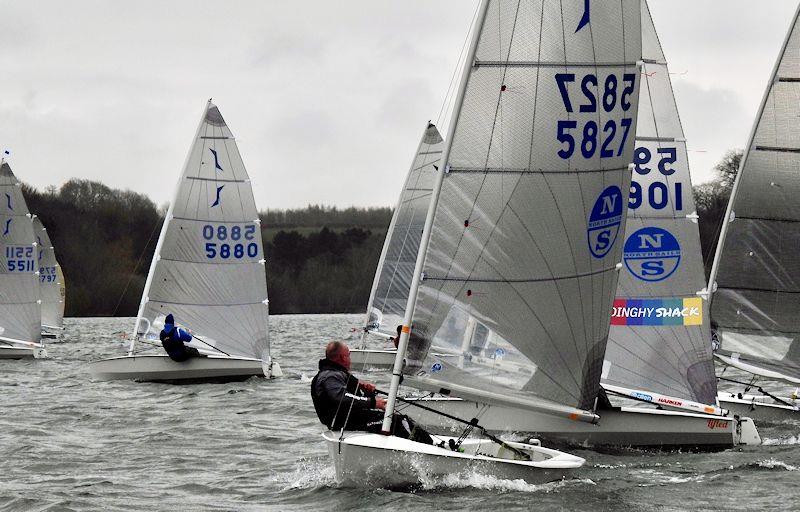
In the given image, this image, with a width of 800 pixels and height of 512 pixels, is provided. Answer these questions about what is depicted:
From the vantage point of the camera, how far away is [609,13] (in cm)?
1073

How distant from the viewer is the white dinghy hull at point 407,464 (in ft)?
31.8

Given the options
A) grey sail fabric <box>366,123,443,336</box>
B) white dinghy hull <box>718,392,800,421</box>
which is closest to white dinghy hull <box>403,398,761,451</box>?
white dinghy hull <box>718,392,800,421</box>

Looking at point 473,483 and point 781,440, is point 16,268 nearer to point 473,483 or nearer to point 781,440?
point 781,440

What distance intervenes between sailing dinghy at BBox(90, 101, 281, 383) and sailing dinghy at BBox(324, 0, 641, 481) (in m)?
10.8

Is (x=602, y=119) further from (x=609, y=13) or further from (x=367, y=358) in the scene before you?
(x=367, y=358)

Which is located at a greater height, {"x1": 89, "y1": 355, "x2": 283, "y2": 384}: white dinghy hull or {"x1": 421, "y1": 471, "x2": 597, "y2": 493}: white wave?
{"x1": 89, "y1": 355, "x2": 283, "y2": 384}: white dinghy hull

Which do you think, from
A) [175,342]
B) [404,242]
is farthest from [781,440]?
[404,242]

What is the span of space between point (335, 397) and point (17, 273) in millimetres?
19184

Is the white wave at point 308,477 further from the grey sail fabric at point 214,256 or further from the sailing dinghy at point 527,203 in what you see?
the grey sail fabric at point 214,256

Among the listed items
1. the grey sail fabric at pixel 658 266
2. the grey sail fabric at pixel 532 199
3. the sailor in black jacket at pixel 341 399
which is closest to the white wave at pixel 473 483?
the sailor in black jacket at pixel 341 399

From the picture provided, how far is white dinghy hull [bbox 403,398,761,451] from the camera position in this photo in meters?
12.9

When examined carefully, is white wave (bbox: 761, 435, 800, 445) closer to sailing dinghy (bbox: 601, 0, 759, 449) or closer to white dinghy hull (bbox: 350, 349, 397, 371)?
sailing dinghy (bbox: 601, 0, 759, 449)

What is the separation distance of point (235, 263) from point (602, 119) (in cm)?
1216

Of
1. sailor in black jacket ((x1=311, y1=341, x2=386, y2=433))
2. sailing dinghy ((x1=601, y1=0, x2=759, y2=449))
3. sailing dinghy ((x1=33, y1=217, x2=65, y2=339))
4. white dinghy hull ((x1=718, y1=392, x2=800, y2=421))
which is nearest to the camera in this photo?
sailor in black jacket ((x1=311, y1=341, x2=386, y2=433))
